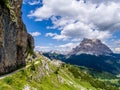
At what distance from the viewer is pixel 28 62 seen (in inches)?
7495

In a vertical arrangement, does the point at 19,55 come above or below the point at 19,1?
below

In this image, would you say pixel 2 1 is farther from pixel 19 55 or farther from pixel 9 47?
pixel 19 55

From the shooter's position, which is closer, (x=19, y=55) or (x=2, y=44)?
(x=2, y=44)

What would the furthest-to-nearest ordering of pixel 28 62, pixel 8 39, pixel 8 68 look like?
pixel 28 62
pixel 8 68
pixel 8 39

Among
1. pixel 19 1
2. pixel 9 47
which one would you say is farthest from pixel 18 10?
pixel 9 47

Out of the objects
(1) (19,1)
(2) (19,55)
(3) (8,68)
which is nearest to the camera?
(3) (8,68)

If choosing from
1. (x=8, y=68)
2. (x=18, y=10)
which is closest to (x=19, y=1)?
(x=18, y=10)

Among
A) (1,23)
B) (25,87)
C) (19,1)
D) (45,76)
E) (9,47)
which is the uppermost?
(19,1)

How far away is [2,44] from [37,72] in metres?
52.3

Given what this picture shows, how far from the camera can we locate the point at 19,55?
174 metres

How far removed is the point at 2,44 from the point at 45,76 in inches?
2827

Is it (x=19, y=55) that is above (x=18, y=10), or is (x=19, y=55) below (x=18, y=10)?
below

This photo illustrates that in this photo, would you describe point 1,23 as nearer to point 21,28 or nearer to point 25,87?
point 25,87

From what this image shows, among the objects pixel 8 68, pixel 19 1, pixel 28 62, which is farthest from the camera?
pixel 28 62
